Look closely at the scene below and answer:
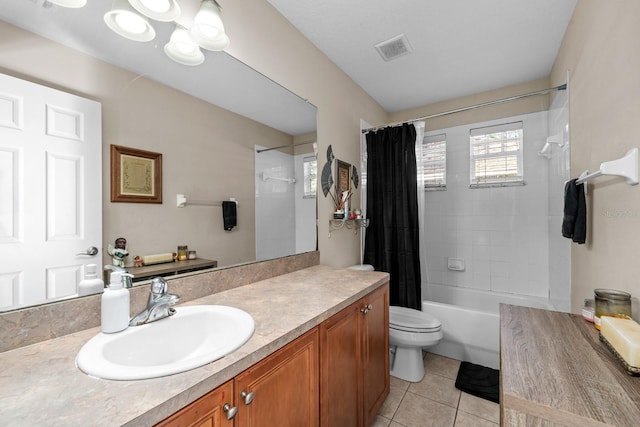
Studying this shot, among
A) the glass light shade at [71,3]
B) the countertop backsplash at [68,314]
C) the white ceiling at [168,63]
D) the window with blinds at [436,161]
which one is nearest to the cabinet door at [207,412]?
the countertop backsplash at [68,314]

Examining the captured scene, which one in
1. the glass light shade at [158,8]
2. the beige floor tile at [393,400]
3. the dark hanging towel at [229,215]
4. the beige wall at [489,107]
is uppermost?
the beige wall at [489,107]

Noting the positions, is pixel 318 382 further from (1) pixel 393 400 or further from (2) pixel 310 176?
(2) pixel 310 176

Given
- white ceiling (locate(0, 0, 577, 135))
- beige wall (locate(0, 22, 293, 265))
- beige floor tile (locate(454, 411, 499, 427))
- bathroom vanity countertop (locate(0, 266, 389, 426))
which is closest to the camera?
bathroom vanity countertop (locate(0, 266, 389, 426))

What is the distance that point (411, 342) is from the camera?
196cm

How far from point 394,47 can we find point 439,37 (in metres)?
0.31

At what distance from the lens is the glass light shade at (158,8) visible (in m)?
1.02

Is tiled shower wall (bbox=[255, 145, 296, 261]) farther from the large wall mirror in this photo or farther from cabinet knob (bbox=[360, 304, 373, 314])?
cabinet knob (bbox=[360, 304, 373, 314])

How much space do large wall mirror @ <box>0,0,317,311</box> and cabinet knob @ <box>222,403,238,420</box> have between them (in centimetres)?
66

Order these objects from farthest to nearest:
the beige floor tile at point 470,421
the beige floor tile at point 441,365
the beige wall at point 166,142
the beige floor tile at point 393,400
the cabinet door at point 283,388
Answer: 1. the beige floor tile at point 441,365
2. the beige floor tile at point 393,400
3. the beige floor tile at point 470,421
4. the beige wall at point 166,142
5. the cabinet door at point 283,388

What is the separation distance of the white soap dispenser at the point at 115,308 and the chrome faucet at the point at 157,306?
39mm

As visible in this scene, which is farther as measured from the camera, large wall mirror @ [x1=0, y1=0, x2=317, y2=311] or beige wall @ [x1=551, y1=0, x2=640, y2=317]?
beige wall @ [x1=551, y1=0, x2=640, y2=317]

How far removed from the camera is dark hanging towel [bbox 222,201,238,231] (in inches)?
55.8

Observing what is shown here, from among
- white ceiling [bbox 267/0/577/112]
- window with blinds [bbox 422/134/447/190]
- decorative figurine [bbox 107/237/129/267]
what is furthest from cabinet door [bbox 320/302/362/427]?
window with blinds [bbox 422/134/447/190]

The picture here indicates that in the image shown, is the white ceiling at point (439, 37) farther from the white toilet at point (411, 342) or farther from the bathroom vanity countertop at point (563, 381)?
the white toilet at point (411, 342)
